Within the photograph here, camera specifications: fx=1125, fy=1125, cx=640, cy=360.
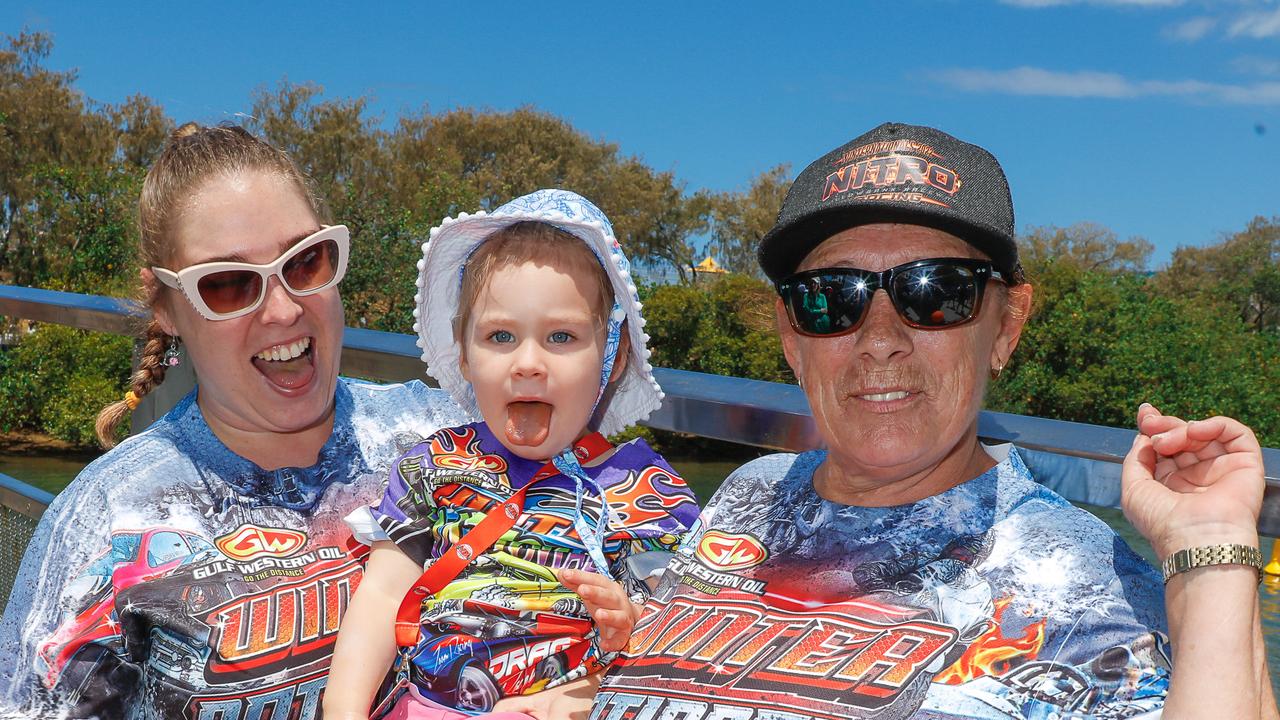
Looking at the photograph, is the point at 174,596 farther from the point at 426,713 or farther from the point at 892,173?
the point at 892,173

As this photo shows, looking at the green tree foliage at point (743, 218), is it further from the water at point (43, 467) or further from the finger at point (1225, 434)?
the finger at point (1225, 434)

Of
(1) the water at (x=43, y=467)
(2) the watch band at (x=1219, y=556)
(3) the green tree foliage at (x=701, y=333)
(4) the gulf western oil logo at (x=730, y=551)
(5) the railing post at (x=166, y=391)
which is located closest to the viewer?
(2) the watch band at (x=1219, y=556)

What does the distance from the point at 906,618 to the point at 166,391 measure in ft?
6.82

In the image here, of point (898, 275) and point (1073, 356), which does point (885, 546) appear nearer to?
point (898, 275)

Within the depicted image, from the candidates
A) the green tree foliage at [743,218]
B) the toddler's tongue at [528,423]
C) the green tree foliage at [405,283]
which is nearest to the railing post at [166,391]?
the toddler's tongue at [528,423]

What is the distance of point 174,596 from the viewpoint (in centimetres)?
209

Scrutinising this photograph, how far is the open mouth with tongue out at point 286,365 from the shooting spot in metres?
2.39

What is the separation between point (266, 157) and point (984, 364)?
5.04 feet

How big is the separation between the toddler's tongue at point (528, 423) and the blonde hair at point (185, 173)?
0.67 metres

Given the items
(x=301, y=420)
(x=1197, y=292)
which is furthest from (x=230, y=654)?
(x=1197, y=292)

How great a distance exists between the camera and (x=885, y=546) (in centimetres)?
186

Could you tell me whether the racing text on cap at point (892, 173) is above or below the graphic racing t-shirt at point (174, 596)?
above

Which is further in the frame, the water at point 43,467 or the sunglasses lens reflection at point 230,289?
the water at point 43,467

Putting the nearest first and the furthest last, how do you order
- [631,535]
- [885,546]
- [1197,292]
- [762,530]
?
[885,546], [762,530], [631,535], [1197,292]
